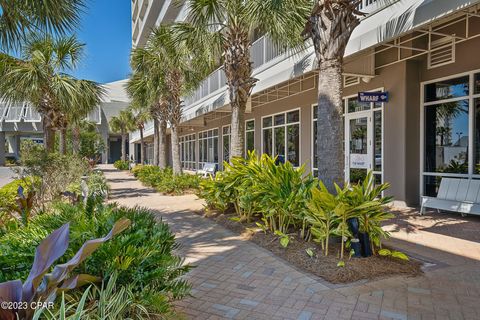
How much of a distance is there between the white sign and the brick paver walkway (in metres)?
4.39

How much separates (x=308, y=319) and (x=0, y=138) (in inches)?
1962

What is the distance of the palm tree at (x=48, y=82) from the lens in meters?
10.2

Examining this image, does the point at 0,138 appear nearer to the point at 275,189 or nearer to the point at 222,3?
the point at 222,3

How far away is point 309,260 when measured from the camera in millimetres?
4754

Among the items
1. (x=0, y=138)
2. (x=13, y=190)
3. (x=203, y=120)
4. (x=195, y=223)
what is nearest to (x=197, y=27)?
(x=195, y=223)

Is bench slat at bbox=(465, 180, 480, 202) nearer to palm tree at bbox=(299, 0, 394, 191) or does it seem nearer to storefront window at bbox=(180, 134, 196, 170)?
palm tree at bbox=(299, 0, 394, 191)

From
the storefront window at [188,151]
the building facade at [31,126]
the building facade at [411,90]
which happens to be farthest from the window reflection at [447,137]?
the building facade at [31,126]

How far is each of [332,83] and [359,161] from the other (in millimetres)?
5548

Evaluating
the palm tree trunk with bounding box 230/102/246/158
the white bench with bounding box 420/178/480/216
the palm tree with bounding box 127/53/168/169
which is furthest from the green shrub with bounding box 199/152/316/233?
the palm tree with bounding box 127/53/168/169

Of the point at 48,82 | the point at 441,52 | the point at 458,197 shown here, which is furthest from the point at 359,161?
the point at 48,82

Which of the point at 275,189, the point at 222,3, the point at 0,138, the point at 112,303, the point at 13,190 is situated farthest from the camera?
the point at 0,138

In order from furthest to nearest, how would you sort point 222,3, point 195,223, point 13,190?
point 13,190 → point 222,3 → point 195,223

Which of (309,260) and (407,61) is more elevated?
(407,61)

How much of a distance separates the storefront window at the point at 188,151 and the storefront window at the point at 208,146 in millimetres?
2328
